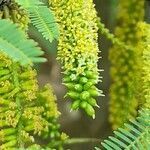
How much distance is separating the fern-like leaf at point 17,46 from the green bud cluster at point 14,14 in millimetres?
310

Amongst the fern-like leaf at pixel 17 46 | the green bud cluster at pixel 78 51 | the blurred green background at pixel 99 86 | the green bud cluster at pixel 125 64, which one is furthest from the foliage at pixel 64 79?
the blurred green background at pixel 99 86

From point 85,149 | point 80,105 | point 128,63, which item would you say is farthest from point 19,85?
point 85,149

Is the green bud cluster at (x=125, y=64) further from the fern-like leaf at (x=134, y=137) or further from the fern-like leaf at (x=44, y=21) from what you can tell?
the fern-like leaf at (x=44, y=21)

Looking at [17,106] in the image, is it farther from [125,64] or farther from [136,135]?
[125,64]

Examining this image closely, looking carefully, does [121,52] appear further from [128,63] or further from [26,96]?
[26,96]

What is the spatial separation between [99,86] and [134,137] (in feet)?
5.69

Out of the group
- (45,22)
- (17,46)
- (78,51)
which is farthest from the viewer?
(78,51)

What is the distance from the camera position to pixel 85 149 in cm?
328

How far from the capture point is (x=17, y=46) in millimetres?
1085

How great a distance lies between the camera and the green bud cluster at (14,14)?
1458 millimetres

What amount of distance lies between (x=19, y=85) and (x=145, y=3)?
87 cm

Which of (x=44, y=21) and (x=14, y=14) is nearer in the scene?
(x=44, y=21)

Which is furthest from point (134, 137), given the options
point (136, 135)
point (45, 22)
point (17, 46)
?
point (17, 46)

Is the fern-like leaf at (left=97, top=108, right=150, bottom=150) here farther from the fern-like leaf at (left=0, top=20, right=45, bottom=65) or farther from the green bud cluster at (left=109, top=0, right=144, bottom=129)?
the green bud cluster at (left=109, top=0, right=144, bottom=129)
